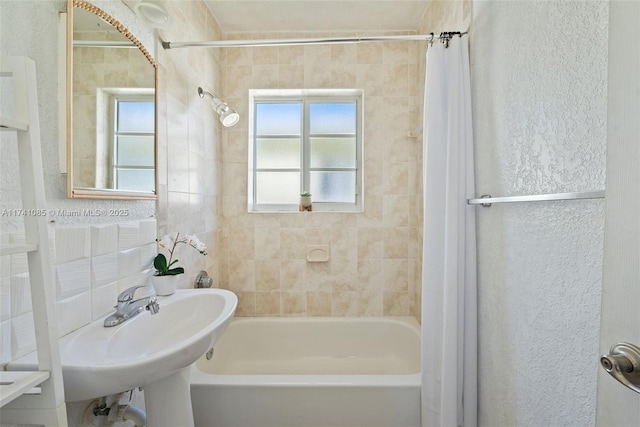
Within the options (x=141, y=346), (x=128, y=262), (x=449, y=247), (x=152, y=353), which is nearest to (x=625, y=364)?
(x=449, y=247)

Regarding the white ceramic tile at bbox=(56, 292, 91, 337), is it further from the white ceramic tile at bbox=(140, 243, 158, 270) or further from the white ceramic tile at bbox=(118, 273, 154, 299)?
the white ceramic tile at bbox=(140, 243, 158, 270)

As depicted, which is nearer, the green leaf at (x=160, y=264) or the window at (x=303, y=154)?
the green leaf at (x=160, y=264)

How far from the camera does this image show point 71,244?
3.14 ft

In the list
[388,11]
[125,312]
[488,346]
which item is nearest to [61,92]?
[125,312]

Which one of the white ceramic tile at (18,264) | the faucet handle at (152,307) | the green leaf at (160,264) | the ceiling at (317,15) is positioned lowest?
the faucet handle at (152,307)

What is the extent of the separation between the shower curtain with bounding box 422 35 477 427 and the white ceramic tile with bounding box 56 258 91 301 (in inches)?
51.6

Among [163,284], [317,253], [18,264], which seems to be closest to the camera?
[18,264]

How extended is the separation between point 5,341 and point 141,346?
356 millimetres

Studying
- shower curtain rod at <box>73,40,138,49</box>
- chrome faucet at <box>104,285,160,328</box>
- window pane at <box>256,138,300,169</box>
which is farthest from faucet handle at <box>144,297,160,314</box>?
window pane at <box>256,138,300,169</box>

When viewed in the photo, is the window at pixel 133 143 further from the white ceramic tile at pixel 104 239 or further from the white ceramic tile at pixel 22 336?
the white ceramic tile at pixel 22 336

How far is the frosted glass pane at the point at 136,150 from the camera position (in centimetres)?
121

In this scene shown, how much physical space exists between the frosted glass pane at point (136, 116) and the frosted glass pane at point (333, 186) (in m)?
1.26

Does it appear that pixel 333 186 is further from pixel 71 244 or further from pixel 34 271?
pixel 34 271

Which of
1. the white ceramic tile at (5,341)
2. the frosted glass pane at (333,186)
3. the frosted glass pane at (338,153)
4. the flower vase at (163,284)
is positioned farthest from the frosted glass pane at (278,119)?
the white ceramic tile at (5,341)
